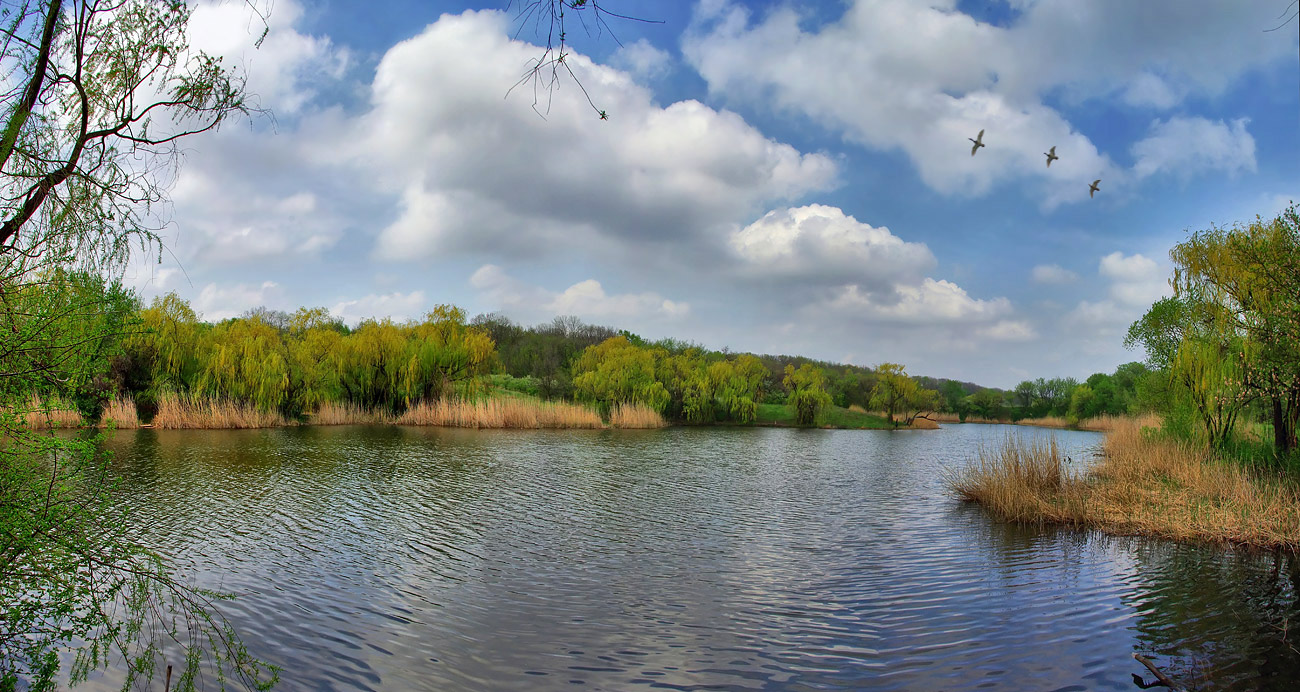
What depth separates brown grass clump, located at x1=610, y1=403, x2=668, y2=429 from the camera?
109 ft

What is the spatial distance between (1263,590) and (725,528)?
630cm

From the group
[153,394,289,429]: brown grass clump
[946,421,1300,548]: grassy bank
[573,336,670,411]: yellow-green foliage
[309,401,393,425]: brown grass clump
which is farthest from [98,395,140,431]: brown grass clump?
[946,421,1300,548]: grassy bank

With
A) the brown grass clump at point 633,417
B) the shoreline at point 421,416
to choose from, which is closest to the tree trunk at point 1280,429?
the shoreline at point 421,416

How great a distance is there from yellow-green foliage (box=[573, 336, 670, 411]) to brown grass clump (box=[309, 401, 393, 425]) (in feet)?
35.2

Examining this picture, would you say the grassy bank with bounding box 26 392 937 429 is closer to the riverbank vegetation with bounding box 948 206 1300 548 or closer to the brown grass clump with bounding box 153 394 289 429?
the brown grass clump with bounding box 153 394 289 429

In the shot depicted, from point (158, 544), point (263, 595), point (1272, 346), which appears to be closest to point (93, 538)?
point (263, 595)

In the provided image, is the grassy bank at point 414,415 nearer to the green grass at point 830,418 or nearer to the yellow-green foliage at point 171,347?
the yellow-green foliage at point 171,347

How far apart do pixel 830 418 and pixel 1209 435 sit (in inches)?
1126

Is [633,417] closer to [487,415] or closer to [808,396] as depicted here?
[487,415]

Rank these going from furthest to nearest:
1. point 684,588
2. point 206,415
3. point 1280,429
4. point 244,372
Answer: point 244,372, point 206,415, point 1280,429, point 684,588

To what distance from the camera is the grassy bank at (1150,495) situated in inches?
359

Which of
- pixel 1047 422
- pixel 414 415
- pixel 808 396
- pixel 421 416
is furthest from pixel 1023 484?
pixel 1047 422

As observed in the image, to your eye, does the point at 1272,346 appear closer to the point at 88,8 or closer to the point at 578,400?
the point at 88,8

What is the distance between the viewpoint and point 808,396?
41.1m
